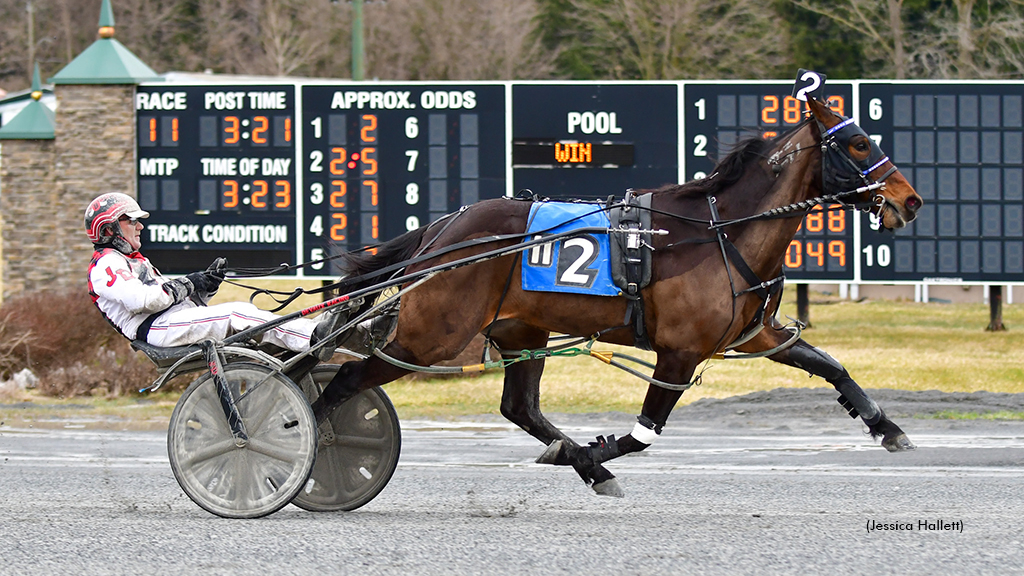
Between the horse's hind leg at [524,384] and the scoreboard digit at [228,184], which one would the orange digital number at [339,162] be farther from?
the horse's hind leg at [524,384]

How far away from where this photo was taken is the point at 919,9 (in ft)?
117

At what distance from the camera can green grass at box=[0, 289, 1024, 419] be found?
43.4 ft

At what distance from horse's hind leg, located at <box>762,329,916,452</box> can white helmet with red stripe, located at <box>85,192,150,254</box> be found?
11.1 ft

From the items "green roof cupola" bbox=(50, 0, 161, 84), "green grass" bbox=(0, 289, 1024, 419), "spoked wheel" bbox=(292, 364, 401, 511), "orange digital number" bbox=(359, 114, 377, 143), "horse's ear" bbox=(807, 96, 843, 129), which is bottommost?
"green grass" bbox=(0, 289, 1024, 419)

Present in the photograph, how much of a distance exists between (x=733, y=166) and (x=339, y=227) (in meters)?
9.41

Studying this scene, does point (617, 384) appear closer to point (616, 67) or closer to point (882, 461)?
point (882, 461)

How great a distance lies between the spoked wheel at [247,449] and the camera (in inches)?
236

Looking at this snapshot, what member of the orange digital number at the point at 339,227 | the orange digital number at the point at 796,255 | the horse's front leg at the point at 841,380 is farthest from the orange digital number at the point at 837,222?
the horse's front leg at the point at 841,380

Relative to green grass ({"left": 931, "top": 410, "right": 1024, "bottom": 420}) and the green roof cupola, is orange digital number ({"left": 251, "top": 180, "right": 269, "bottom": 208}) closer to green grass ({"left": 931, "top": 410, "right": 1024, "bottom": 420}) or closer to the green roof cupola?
the green roof cupola

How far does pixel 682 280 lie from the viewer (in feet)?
20.5

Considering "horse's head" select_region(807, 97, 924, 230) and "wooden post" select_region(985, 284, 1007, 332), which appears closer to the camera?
"horse's head" select_region(807, 97, 924, 230)

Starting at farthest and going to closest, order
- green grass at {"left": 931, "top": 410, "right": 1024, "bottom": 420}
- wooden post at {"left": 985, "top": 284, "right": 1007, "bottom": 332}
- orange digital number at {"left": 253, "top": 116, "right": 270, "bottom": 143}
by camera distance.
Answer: wooden post at {"left": 985, "top": 284, "right": 1007, "bottom": 332} → orange digital number at {"left": 253, "top": 116, "right": 270, "bottom": 143} → green grass at {"left": 931, "top": 410, "right": 1024, "bottom": 420}

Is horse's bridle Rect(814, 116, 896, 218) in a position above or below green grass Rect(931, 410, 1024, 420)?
above

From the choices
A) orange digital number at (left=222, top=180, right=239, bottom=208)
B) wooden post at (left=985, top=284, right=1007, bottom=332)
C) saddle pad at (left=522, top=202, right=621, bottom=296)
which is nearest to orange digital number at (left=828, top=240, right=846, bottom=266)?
wooden post at (left=985, top=284, right=1007, bottom=332)
